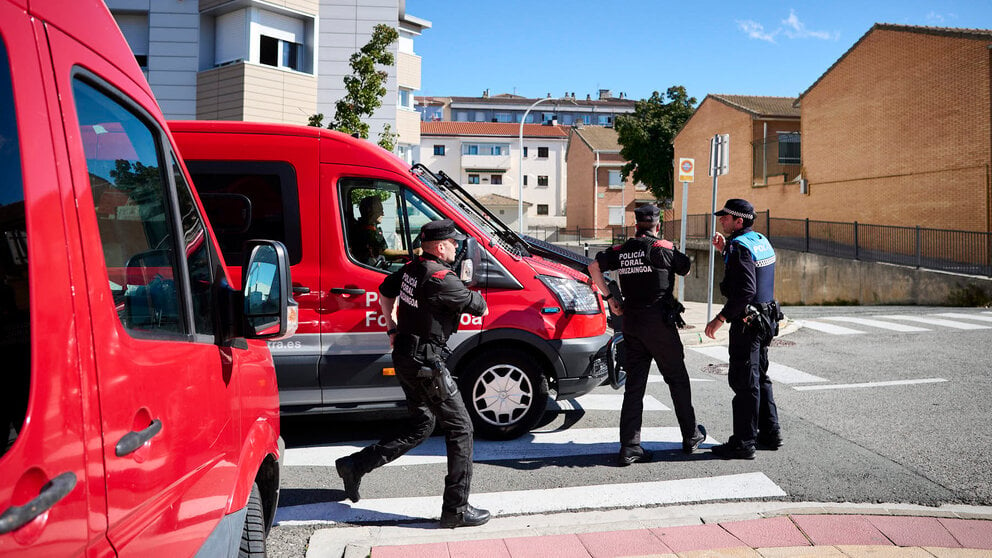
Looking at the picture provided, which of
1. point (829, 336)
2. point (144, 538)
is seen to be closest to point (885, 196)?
point (829, 336)

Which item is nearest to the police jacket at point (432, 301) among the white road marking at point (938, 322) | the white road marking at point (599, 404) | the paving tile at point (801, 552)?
the paving tile at point (801, 552)

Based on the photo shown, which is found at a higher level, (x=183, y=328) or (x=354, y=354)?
(x=183, y=328)

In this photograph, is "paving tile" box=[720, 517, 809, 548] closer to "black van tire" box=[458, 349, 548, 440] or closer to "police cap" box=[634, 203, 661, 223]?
"black van tire" box=[458, 349, 548, 440]

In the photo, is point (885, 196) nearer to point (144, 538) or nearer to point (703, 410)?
point (703, 410)

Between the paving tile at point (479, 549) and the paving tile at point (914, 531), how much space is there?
201cm

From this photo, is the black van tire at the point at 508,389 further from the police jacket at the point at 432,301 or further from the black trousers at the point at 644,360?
the police jacket at the point at 432,301

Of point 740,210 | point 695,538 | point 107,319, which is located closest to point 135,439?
point 107,319

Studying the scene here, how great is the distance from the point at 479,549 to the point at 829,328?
Result: 36.2 ft

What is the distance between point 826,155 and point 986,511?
29.4 metres

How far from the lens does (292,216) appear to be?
577 cm

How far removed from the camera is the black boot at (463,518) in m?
4.30

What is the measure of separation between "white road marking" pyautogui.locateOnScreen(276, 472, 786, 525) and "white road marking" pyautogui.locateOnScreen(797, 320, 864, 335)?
8454mm

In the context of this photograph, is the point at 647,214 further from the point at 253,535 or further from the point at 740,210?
the point at 253,535

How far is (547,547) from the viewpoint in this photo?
154 inches
